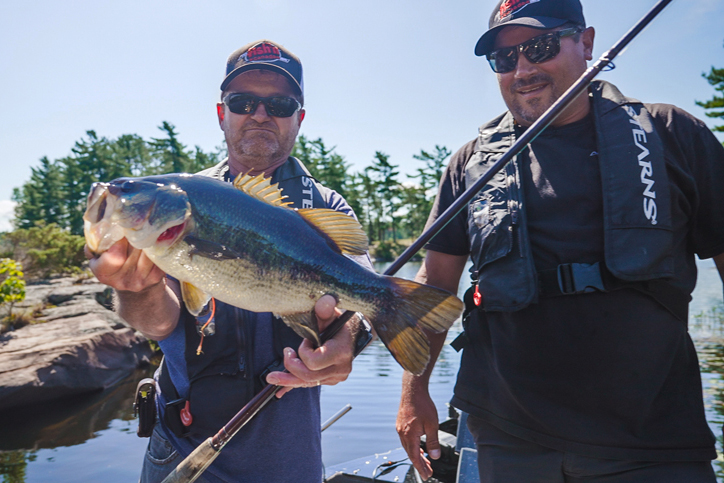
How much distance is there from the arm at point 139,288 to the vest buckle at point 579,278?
6.65 feet

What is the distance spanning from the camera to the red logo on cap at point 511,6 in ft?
9.60

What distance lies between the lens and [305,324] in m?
2.17

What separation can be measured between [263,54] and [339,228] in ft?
5.19

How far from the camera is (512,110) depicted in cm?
302

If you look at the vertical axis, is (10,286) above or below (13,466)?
above

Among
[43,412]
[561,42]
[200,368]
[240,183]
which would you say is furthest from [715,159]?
[43,412]

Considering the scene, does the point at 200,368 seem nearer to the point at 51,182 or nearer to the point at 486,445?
the point at 486,445

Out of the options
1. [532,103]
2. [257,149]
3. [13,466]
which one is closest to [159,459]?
[257,149]

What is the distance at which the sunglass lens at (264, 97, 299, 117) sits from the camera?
3.16 metres

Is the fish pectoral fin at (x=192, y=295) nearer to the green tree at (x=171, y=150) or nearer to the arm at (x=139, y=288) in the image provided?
the arm at (x=139, y=288)

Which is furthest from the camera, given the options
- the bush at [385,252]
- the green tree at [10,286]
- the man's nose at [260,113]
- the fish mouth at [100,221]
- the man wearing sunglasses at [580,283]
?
the bush at [385,252]

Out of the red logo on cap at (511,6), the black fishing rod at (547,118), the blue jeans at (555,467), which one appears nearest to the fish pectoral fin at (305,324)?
the black fishing rod at (547,118)

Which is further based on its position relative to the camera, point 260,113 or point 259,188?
point 260,113

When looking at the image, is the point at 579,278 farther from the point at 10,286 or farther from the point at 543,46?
the point at 10,286
